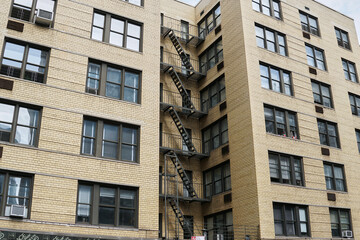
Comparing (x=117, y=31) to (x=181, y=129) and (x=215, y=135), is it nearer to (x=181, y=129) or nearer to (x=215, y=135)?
(x=181, y=129)

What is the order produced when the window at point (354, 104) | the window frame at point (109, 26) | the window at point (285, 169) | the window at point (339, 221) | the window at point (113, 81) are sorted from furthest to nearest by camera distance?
1. the window at point (354, 104)
2. the window at point (339, 221)
3. the window at point (285, 169)
4. the window frame at point (109, 26)
5. the window at point (113, 81)

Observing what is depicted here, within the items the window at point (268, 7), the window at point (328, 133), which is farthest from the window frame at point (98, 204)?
the window at point (268, 7)

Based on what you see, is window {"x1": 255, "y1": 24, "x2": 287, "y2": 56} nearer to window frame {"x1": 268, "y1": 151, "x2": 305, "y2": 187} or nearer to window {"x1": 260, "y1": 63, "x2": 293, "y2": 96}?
window {"x1": 260, "y1": 63, "x2": 293, "y2": 96}

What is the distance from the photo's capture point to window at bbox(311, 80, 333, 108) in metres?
27.8

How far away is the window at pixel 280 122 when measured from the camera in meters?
24.6

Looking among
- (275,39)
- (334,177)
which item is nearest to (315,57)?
(275,39)

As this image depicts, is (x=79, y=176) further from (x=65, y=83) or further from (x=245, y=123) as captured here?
(x=245, y=123)

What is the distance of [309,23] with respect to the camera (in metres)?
30.4

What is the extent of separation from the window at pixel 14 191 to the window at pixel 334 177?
58.3ft

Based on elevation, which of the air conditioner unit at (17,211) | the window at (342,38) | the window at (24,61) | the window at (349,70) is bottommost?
the air conditioner unit at (17,211)

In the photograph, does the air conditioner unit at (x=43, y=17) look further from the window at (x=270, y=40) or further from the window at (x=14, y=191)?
the window at (x=270, y=40)

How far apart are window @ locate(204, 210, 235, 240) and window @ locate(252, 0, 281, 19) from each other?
46.5 ft

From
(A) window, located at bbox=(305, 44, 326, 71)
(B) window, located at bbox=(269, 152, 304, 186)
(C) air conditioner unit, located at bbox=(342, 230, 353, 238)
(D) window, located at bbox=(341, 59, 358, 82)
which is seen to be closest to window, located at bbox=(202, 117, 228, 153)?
(B) window, located at bbox=(269, 152, 304, 186)

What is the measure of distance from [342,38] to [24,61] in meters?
24.8
